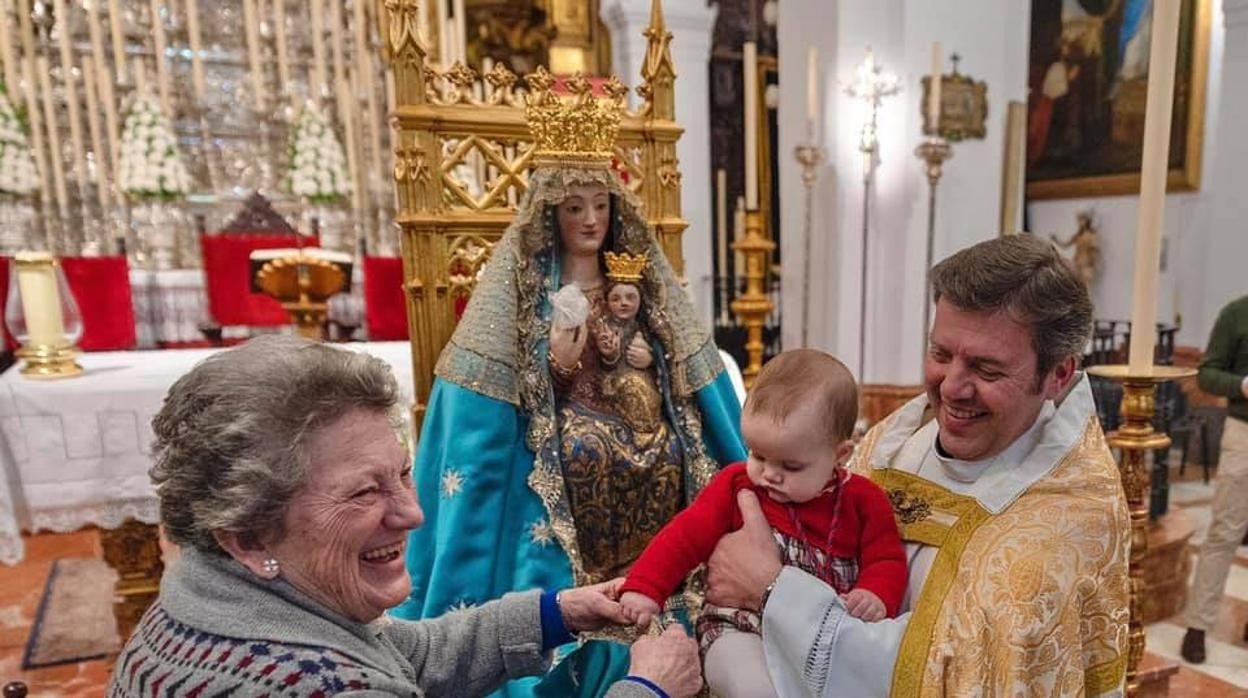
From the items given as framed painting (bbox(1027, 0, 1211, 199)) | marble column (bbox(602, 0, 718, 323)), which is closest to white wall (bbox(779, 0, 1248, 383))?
framed painting (bbox(1027, 0, 1211, 199))

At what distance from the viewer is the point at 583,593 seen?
1560mm

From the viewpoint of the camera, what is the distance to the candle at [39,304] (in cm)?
279

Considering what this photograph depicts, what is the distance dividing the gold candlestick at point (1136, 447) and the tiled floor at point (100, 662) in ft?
6.71

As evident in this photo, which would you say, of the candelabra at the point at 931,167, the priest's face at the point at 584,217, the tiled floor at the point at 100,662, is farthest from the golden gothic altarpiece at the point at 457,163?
the candelabra at the point at 931,167

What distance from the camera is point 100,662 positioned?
333 centimetres

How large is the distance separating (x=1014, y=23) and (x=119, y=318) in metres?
5.91

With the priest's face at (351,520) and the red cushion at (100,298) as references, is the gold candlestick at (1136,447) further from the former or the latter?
the red cushion at (100,298)

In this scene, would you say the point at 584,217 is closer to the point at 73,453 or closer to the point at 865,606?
the point at 865,606

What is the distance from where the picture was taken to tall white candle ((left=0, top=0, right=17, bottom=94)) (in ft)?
18.8

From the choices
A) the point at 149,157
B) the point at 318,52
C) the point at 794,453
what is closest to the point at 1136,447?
the point at 794,453

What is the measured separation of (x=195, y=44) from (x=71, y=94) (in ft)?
3.11

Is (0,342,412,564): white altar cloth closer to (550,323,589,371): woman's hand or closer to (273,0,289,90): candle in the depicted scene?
(550,323,589,371): woman's hand

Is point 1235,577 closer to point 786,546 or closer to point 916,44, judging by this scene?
point 916,44

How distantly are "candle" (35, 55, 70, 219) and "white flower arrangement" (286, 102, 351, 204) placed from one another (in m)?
1.73
